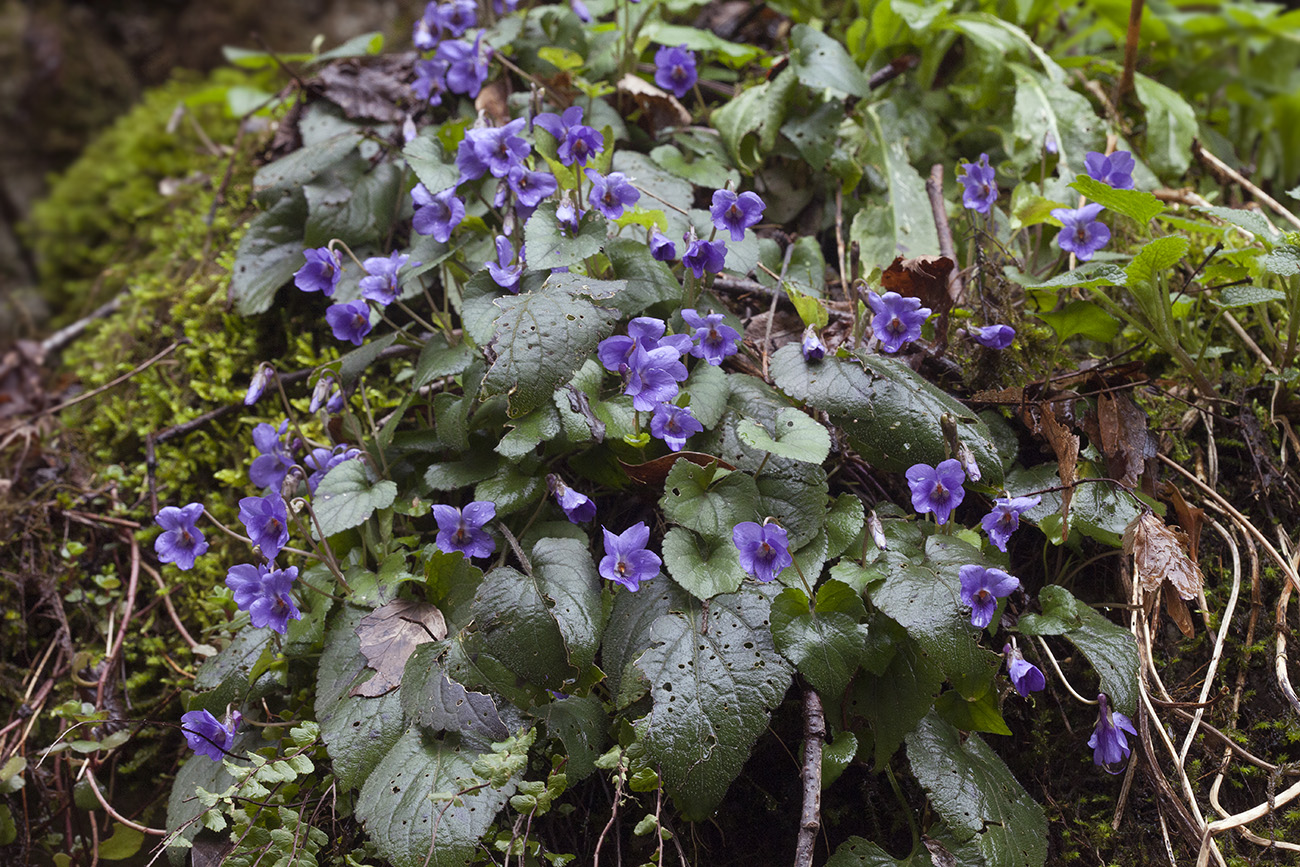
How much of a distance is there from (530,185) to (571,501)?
82 centimetres

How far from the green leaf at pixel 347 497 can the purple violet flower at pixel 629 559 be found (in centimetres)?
52

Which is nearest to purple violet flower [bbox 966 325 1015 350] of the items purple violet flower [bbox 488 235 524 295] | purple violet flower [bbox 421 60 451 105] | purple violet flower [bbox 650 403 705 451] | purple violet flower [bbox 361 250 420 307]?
purple violet flower [bbox 650 403 705 451]

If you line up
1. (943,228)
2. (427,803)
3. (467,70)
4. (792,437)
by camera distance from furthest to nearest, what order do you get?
(467,70) → (943,228) → (792,437) → (427,803)

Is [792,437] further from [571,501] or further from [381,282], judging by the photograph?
[381,282]

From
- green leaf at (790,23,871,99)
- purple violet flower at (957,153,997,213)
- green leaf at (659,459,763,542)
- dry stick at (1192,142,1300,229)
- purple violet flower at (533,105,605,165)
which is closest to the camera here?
green leaf at (659,459,763,542)

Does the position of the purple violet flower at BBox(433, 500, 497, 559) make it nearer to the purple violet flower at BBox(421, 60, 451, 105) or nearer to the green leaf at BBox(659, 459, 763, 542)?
the green leaf at BBox(659, 459, 763, 542)

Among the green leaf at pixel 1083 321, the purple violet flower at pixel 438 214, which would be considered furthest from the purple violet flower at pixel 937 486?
the purple violet flower at pixel 438 214

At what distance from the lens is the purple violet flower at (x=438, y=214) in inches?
77.6

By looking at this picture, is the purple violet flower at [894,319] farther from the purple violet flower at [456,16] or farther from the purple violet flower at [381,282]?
the purple violet flower at [456,16]

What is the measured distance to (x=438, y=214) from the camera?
6.52ft

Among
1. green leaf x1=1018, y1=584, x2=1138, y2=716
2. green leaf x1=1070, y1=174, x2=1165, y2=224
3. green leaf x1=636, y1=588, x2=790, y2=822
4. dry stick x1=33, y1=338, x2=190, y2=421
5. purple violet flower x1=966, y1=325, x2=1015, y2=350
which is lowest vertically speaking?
dry stick x1=33, y1=338, x2=190, y2=421

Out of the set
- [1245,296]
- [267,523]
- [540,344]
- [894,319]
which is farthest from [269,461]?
[1245,296]

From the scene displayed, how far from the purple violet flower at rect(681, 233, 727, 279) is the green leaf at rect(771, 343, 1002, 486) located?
32cm

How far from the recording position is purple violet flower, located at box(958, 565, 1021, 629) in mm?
1392
